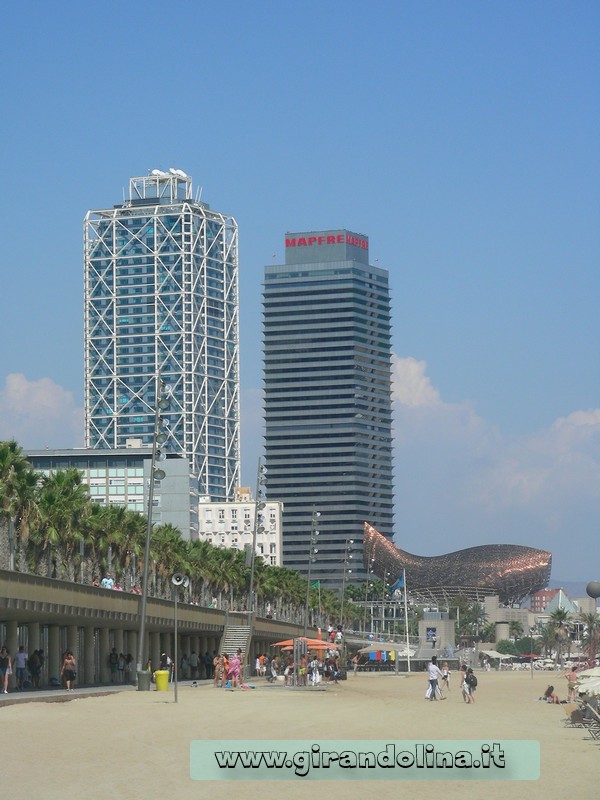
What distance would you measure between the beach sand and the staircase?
1613 centimetres

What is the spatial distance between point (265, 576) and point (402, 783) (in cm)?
8649

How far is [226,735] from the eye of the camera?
28703mm

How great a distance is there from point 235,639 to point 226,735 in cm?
3827

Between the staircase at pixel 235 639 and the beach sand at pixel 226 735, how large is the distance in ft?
52.9

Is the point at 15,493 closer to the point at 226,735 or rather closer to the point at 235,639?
the point at 235,639

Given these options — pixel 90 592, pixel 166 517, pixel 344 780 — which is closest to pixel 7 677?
pixel 90 592

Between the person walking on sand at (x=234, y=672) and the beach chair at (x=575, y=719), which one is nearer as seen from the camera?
the beach chair at (x=575, y=719)

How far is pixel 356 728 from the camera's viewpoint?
104 feet

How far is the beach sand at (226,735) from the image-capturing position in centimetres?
2080

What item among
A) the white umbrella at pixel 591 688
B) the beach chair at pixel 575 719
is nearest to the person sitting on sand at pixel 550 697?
the beach chair at pixel 575 719

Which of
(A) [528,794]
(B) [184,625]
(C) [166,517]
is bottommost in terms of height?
(A) [528,794]

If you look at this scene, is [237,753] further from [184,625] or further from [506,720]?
[184,625]

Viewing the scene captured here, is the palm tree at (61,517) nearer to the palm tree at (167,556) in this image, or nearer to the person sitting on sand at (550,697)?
the palm tree at (167,556)

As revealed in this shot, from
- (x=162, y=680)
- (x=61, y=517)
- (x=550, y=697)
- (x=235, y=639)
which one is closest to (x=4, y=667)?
(x=162, y=680)
